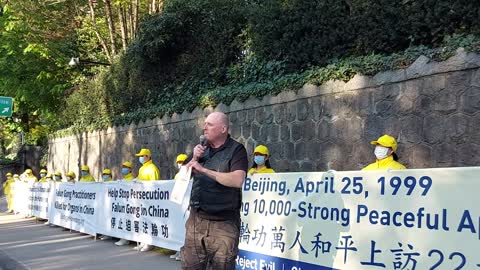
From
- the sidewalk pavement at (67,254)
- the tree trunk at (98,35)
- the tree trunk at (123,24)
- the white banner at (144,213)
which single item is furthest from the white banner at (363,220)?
the tree trunk at (98,35)

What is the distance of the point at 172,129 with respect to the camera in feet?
50.4

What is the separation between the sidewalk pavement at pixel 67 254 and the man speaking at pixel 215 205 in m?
3.59

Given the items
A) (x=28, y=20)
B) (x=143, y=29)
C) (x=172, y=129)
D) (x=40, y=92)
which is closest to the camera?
(x=172, y=129)

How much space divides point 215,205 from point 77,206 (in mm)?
9139

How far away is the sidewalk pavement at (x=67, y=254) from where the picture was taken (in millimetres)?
8609

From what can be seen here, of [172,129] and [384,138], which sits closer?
[384,138]

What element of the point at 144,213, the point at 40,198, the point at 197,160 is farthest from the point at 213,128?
A: the point at 40,198

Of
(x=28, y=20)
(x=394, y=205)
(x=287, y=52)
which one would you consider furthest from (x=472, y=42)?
(x=28, y=20)

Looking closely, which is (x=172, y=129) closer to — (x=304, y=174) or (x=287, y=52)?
(x=287, y=52)

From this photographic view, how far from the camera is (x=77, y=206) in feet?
42.5

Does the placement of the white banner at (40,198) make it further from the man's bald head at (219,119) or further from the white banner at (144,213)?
the man's bald head at (219,119)

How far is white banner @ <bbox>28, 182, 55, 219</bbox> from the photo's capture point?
609 inches

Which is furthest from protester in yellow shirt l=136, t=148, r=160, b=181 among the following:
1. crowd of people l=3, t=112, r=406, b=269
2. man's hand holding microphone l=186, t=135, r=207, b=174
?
man's hand holding microphone l=186, t=135, r=207, b=174

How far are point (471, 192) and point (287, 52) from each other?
7624 millimetres
